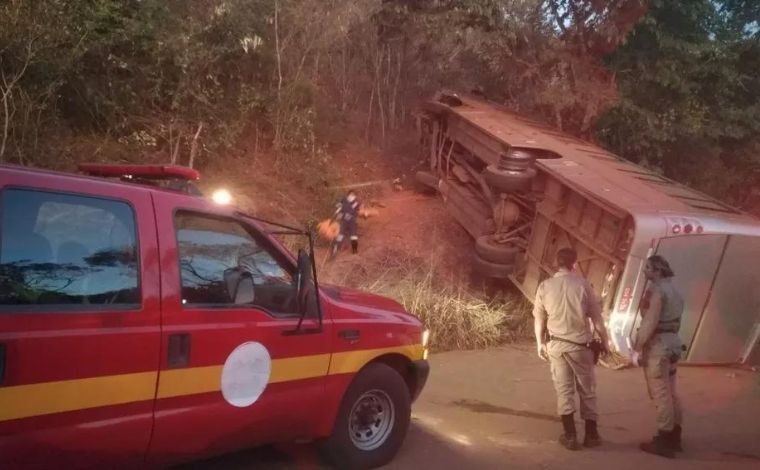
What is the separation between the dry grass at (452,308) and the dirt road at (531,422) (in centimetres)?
26

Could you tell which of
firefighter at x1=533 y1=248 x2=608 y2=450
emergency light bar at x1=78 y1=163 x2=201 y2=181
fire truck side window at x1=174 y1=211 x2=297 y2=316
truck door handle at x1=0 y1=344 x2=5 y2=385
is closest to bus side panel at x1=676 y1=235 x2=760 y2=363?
firefighter at x1=533 y1=248 x2=608 y2=450

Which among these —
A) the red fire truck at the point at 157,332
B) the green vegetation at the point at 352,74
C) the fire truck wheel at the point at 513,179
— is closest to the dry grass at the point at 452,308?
the fire truck wheel at the point at 513,179

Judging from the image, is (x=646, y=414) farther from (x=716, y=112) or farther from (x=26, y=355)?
(x=716, y=112)

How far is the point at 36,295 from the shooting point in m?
3.31

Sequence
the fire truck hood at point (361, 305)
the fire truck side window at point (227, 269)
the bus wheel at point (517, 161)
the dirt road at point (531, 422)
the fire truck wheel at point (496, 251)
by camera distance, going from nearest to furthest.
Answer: the fire truck side window at point (227, 269)
the fire truck hood at point (361, 305)
the dirt road at point (531, 422)
the bus wheel at point (517, 161)
the fire truck wheel at point (496, 251)

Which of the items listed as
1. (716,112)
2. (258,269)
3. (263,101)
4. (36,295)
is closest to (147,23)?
(263,101)

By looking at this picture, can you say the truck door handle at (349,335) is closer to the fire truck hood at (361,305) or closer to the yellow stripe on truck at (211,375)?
the fire truck hood at (361,305)

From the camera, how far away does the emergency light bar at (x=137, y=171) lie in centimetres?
423

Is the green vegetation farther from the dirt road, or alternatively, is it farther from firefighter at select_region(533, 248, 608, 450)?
firefighter at select_region(533, 248, 608, 450)

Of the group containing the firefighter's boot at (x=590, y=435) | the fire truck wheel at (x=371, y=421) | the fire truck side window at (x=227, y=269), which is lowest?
the firefighter's boot at (x=590, y=435)

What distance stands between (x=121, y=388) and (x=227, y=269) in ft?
2.89

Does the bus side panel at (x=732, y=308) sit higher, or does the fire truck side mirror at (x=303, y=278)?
the fire truck side mirror at (x=303, y=278)

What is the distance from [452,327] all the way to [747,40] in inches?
407

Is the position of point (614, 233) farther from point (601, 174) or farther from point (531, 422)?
point (531, 422)
